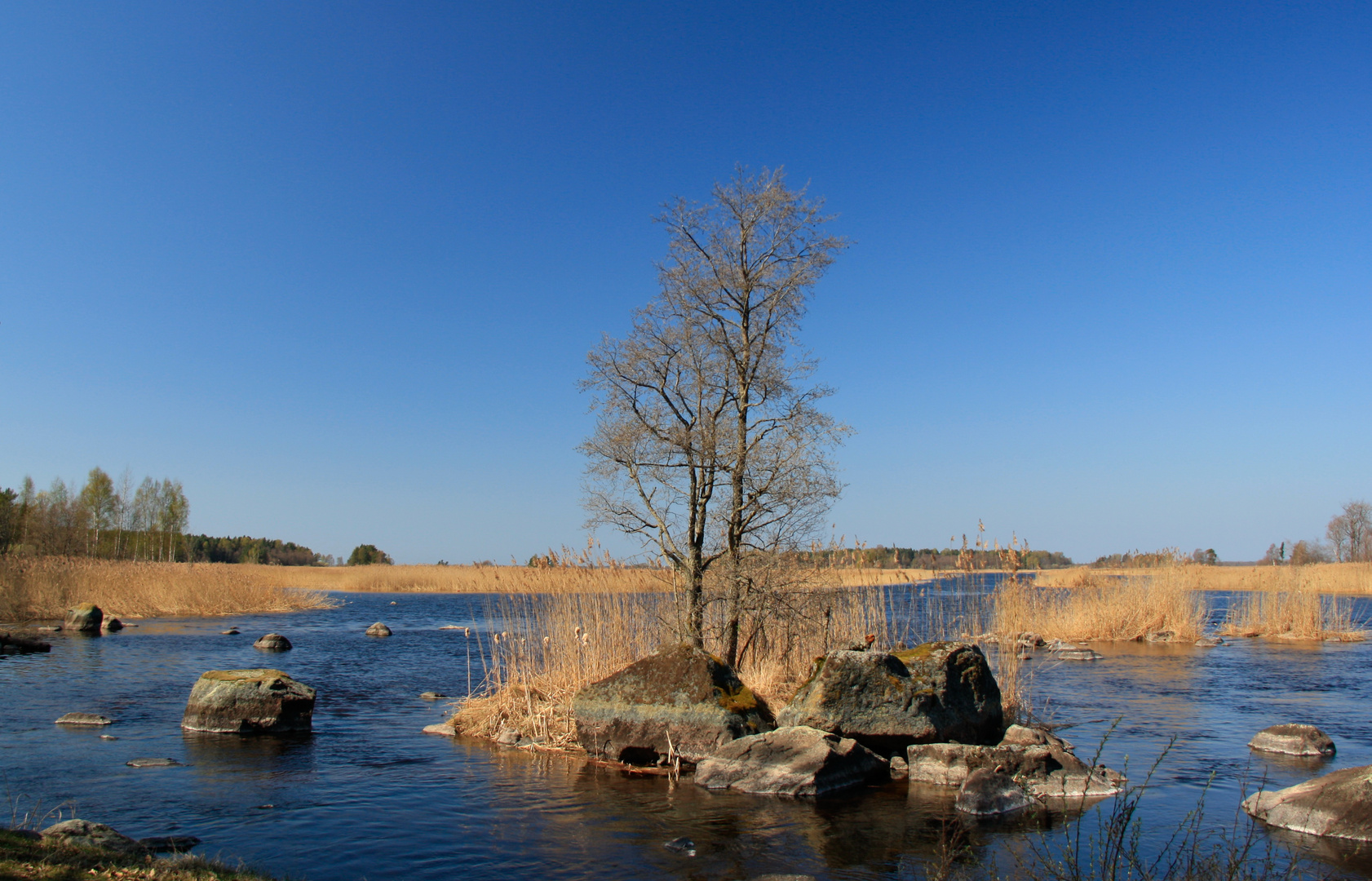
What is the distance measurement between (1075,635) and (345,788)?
20.8 metres

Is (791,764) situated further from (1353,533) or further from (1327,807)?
(1353,533)

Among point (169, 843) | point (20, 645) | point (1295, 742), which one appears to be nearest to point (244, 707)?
point (169, 843)

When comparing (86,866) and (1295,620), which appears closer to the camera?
(86,866)

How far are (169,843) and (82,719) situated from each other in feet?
23.4

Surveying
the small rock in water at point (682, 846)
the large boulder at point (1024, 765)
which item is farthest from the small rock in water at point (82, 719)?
the large boulder at point (1024, 765)

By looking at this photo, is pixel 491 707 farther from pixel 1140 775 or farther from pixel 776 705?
pixel 1140 775

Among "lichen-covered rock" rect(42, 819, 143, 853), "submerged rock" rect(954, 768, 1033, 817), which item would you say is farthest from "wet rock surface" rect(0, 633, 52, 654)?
"submerged rock" rect(954, 768, 1033, 817)

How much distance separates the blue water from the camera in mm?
6891

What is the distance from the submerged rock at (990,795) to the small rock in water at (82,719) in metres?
12.0

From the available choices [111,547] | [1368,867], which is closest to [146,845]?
[1368,867]

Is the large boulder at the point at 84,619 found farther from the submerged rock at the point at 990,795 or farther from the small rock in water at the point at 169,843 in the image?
the submerged rock at the point at 990,795

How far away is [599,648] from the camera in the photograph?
12352 millimetres

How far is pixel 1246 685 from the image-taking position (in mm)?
15828

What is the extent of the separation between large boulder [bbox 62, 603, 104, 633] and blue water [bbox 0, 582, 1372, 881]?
8.49 metres
